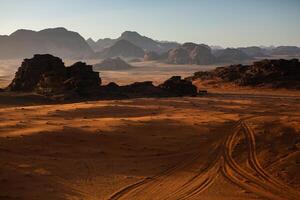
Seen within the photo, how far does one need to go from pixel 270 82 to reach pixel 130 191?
115 feet

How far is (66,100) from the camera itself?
30.0m

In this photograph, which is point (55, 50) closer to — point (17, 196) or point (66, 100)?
point (66, 100)

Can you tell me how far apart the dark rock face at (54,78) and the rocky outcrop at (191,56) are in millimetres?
85618

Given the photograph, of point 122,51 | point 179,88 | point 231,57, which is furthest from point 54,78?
point 122,51

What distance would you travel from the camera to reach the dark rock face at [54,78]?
3194 centimetres

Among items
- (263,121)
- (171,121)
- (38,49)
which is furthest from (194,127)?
(38,49)

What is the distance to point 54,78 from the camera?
33.1m

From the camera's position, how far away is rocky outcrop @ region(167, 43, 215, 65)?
393 feet

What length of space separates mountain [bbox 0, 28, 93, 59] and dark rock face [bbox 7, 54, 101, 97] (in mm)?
122187

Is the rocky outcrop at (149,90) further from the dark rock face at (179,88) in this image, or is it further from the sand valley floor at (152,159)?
the sand valley floor at (152,159)

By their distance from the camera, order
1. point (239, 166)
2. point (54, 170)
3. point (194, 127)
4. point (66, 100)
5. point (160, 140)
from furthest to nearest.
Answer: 1. point (66, 100)
2. point (194, 127)
3. point (160, 140)
4. point (239, 166)
5. point (54, 170)

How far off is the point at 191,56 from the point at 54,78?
92915 millimetres

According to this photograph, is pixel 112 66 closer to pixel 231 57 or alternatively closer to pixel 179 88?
pixel 231 57

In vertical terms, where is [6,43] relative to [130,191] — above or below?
above
